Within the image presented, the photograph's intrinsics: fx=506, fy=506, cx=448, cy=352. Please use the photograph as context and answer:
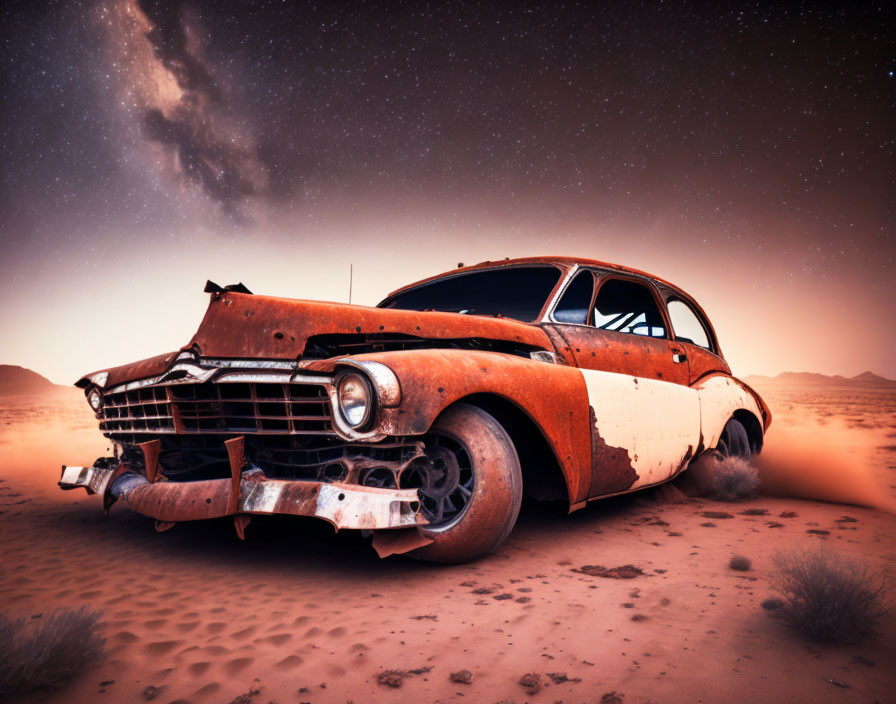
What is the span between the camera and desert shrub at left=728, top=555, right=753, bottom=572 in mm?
2584

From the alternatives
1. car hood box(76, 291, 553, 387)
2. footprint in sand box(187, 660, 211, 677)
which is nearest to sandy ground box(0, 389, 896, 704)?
footprint in sand box(187, 660, 211, 677)

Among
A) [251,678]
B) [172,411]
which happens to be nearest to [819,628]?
[251,678]

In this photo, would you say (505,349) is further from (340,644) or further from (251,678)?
(251,678)

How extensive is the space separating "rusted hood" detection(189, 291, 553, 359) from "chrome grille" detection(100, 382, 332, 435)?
0.64ft

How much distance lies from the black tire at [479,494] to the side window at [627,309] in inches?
66.4

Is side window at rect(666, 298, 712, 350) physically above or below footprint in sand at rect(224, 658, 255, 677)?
above

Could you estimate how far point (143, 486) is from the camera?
270 cm

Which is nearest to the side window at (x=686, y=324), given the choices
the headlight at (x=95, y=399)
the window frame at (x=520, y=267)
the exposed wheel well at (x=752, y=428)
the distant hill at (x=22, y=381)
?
the exposed wheel well at (x=752, y=428)

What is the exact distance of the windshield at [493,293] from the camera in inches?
147

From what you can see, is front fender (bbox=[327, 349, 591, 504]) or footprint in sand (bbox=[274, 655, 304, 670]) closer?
footprint in sand (bbox=[274, 655, 304, 670])

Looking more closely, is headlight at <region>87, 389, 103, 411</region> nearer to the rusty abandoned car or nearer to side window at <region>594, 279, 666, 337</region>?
the rusty abandoned car

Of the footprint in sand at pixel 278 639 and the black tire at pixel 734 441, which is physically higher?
the black tire at pixel 734 441

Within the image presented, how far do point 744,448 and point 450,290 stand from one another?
342 centimetres

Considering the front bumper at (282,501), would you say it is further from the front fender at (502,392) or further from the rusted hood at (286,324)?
the rusted hood at (286,324)
